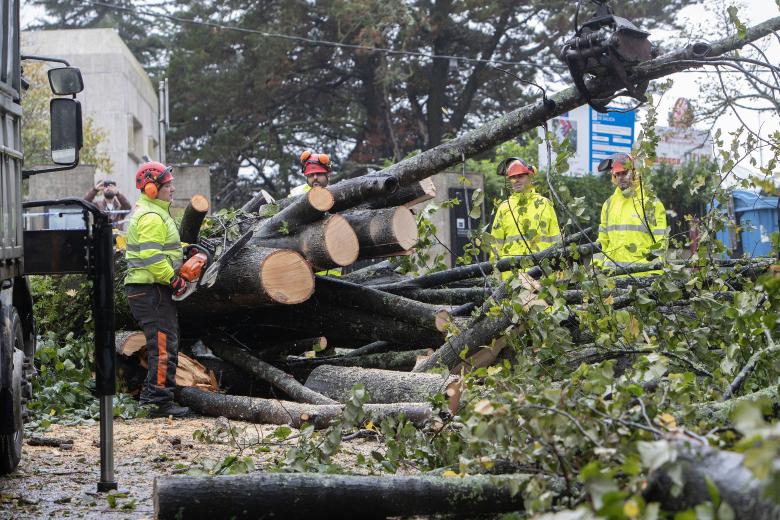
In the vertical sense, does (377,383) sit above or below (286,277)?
below

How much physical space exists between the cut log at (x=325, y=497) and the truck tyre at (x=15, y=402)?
1.60m

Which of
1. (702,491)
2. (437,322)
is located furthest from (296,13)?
(702,491)

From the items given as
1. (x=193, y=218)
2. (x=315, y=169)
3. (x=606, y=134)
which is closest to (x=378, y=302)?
(x=193, y=218)

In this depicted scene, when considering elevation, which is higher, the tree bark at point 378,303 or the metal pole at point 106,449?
the tree bark at point 378,303

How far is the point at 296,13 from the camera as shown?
29375mm

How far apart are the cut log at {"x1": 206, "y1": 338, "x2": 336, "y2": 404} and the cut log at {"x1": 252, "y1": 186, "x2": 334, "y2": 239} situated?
1.07 m

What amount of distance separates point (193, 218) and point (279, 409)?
7.03 feet

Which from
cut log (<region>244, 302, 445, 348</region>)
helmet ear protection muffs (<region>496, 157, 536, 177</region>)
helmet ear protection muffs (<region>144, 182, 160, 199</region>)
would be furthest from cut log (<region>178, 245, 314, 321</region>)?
helmet ear protection muffs (<region>496, 157, 536, 177</region>)

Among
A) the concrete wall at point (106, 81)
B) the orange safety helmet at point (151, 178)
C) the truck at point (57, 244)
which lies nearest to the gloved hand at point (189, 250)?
the orange safety helmet at point (151, 178)

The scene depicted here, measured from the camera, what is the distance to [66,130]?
5910 millimetres

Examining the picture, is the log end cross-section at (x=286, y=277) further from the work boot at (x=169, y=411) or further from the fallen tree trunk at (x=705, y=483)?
the fallen tree trunk at (x=705, y=483)

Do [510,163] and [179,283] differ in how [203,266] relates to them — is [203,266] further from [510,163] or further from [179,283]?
[510,163]

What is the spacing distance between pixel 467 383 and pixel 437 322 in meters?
3.28

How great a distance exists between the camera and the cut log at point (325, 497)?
13.1 ft
